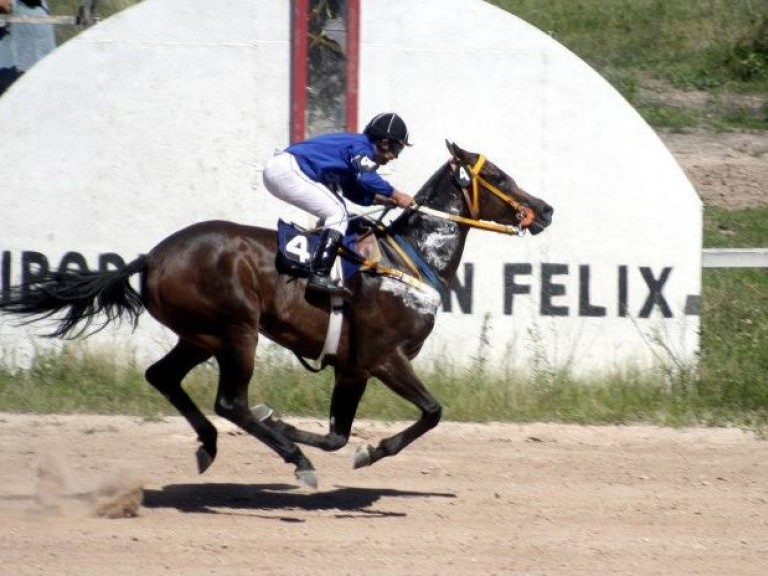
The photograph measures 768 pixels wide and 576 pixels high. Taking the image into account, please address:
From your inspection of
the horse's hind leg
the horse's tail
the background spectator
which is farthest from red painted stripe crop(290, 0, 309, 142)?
the background spectator

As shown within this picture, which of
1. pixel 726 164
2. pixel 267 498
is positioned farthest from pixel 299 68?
pixel 726 164

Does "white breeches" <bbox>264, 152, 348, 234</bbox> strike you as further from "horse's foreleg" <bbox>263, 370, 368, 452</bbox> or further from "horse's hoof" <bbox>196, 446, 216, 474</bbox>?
"horse's hoof" <bbox>196, 446, 216, 474</bbox>

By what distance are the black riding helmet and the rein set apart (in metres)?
0.41

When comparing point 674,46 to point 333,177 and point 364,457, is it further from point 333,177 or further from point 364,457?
point 364,457

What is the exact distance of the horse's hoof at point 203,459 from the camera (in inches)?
335

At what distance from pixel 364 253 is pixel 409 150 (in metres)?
3.06

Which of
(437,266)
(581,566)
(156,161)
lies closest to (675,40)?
(156,161)

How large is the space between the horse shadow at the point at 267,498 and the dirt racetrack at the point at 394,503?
19mm

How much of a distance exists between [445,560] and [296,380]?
3980mm

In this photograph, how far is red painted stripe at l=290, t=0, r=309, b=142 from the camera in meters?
11.3

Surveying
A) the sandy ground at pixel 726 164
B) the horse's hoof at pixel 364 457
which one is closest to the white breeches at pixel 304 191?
the horse's hoof at pixel 364 457

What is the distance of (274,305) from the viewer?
331 inches

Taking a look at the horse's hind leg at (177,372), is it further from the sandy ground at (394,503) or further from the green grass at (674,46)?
the green grass at (674,46)

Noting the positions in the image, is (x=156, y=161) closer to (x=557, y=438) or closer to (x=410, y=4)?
(x=410, y=4)
